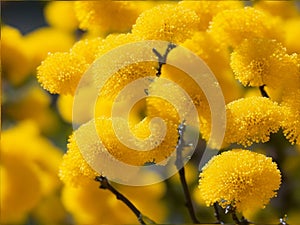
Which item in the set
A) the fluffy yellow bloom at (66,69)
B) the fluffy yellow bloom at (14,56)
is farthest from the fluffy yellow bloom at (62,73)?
the fluffy yellow bloom at (14,56)

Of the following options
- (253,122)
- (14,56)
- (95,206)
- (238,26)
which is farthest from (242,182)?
(14,56)

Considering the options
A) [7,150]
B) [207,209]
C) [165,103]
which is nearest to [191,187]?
[207,209]

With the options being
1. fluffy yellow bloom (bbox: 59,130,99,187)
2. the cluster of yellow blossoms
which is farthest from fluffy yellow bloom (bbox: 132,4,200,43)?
fluffy yellow bloom (bbox: 59,130,99,187)

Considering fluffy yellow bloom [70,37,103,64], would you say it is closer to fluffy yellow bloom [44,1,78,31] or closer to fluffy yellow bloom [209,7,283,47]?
fluffy yellow bloom [209,7,283,47]

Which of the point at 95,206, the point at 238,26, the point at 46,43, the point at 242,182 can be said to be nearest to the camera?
the point at 242,182

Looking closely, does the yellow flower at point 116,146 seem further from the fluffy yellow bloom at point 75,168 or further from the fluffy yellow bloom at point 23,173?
the fluffy yellow bloom at point 23,173

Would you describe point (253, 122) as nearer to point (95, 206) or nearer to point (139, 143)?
point (139, 143)
